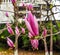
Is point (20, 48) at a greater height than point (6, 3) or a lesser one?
lesser

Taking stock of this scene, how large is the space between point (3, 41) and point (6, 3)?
133cm

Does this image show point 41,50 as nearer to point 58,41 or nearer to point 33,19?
point 58,41

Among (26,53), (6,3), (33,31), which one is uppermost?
(33,31)

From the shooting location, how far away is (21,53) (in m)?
8.56

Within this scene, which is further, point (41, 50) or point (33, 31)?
point (41, 50)

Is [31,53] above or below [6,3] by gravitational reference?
below

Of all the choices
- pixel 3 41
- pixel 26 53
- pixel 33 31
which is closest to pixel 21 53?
pixel 26 53

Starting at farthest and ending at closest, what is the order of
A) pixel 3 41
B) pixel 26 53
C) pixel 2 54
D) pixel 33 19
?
pixel 3 41 < pixel 26 53 < pixel 2 54 < pixel 33 19

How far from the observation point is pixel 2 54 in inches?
320

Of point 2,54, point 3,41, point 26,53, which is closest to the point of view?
point 2,54

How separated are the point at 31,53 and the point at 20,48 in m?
0.72

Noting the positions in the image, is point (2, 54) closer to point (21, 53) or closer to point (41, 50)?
point (21, 53)

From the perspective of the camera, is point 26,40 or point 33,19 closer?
point 33,19

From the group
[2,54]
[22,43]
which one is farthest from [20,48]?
[2,54]
